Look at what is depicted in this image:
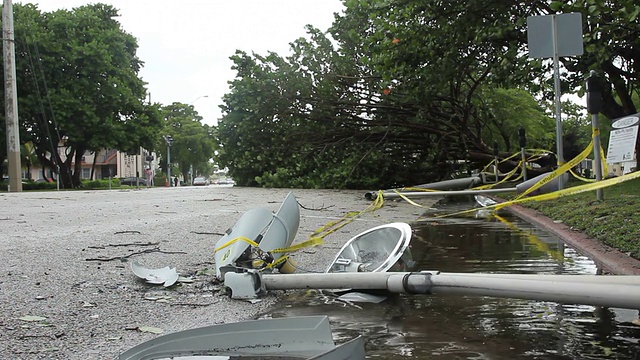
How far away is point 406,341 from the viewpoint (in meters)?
2.99

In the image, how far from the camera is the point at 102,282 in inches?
164

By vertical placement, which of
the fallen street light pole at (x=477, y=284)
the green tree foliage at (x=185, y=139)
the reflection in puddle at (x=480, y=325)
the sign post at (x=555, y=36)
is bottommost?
the reflection in puddle at (x=480, y=325)

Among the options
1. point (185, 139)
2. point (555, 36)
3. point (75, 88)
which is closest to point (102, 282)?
point (555, 36)

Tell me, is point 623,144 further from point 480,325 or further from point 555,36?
point 480,325

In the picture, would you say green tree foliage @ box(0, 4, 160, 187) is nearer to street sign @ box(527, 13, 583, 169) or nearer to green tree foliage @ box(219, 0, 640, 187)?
green tree foliage @ box(219, 0, 640, 187)

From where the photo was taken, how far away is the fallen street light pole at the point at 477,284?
2.41 meters

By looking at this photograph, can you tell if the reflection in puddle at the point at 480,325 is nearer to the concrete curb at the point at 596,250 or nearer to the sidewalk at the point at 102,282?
the concrete curb at the point at 596,250

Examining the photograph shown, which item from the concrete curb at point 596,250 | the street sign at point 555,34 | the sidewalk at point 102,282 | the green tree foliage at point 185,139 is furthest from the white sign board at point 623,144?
the green tree foliage at point 185,139

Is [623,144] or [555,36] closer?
[623,144]

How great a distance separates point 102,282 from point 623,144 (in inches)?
235

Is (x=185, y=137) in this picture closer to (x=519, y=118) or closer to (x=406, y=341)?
(x=519, y=118)

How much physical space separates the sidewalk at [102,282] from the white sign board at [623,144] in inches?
127

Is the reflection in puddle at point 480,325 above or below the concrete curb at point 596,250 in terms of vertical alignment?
below

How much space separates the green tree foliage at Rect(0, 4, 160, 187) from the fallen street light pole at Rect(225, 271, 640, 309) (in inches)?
1218
